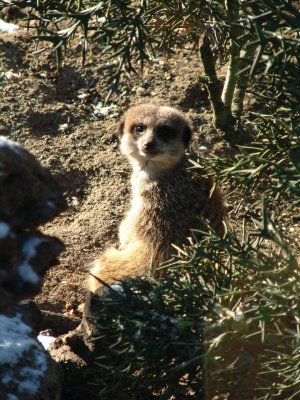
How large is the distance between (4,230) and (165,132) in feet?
11.2

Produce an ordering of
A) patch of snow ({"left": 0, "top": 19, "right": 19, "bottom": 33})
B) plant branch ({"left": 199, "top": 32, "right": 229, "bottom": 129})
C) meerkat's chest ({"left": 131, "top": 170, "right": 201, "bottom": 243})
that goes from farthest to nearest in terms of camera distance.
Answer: patch of snow ({"left": 0, "top": 19, "right": 19, "bottom": 33})
meerkat's chest ({"left": 131, "top": 170, "right": 201, "bottom": 243})
plant branch ({"left": 199, "top": 32, "right": 229, "bottom": 129})

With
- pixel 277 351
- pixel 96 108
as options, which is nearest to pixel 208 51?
pixel 96 108

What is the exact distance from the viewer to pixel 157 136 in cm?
562

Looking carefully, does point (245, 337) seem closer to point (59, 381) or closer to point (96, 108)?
point (59, 381)

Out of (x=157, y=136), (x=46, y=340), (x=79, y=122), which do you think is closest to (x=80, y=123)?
(x=79, y=122)

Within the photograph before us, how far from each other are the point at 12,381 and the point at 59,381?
244 mm

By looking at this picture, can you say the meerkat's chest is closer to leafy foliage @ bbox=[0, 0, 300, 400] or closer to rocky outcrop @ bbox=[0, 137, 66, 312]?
leafy foliage @ bbox=[0, 0, 300, 400]

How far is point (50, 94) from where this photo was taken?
646 cm

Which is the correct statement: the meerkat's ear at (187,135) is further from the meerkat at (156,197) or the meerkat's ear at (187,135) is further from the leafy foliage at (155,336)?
the leafy foliage at (155,336)

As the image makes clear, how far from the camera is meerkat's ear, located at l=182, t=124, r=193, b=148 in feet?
18.4

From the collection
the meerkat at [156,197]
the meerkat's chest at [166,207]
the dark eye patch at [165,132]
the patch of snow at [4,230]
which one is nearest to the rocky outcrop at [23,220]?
the patch of snow at [4,230]

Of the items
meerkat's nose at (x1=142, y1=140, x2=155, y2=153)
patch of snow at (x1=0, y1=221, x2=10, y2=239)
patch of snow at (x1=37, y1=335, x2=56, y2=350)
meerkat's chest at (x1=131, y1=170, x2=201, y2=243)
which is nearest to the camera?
patch of snow at (x1=0, y1=221, x2=10, y2=239)

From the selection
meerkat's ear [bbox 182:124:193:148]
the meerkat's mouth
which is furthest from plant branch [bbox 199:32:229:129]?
the meerkat's mouth

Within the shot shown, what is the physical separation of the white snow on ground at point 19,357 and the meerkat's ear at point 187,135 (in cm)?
267
